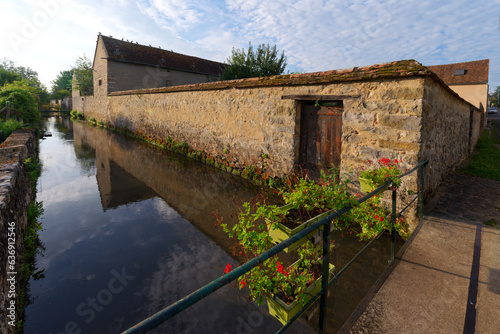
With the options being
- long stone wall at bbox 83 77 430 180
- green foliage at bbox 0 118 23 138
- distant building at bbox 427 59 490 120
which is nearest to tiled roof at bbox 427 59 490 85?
distant building at bbox 427 59 490 120

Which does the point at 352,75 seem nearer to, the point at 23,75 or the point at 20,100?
the point at 20,100

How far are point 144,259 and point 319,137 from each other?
449cm

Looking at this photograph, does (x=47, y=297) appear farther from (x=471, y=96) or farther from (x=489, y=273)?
(x=471, y=96)

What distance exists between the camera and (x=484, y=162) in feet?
31.9

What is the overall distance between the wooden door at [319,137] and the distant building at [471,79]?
88.5 ft

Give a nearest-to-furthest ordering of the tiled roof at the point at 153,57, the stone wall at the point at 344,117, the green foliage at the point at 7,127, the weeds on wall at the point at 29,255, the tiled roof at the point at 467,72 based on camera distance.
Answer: the weeds on wall at the point at 29,255 < the stone wall at the point at 344,117 < the green foliage at the point at 7,127 < the tiled roof at the point at 153,57 < the tiled roof at the point at 467,72

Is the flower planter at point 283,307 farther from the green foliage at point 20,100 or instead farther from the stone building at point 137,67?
the stone building at point 137,67

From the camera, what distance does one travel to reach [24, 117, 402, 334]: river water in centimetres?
263

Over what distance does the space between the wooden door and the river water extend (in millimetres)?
1578

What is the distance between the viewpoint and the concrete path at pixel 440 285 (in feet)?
6.78

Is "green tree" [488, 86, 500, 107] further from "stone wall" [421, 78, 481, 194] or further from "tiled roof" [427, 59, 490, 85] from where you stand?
"stone wall" [421, 78, 481, 194]

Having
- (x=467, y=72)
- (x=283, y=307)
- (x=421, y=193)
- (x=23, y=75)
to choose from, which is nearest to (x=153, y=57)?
(x=421, y=193)

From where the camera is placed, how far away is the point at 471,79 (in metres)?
25.8

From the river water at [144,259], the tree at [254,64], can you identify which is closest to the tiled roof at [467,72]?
the tree at [254,64]
